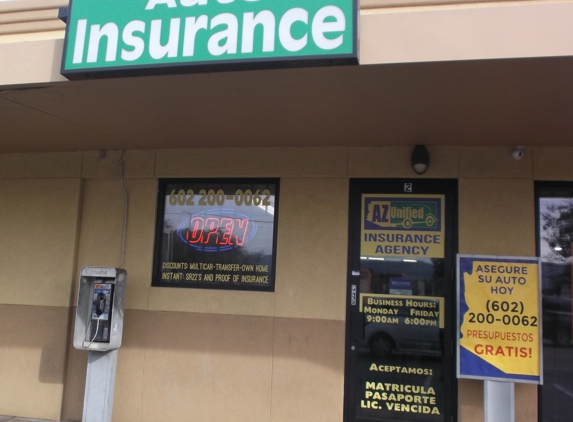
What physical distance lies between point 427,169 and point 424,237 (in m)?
0.69

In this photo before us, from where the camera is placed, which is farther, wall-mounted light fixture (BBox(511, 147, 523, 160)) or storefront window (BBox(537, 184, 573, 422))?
wall-mounted light fixture (BBox(511, 147, 523, 160))

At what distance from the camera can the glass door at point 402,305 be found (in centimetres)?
468

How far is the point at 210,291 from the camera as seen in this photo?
16.9 feet

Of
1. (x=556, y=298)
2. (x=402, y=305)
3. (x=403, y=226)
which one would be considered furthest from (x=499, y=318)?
(x=403, y=226)

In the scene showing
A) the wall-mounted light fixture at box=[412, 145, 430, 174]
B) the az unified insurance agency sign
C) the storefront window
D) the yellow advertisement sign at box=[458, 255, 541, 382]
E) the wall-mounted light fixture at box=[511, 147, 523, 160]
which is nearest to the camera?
the az unified insurance agency sign

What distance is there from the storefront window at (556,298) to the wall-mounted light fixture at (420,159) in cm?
117

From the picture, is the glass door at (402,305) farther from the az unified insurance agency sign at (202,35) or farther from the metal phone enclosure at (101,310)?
the metal phone enclosure at (101,310)

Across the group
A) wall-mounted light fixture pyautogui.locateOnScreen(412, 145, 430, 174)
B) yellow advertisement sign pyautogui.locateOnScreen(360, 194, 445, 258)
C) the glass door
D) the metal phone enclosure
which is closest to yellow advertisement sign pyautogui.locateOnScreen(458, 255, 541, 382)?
the glass door

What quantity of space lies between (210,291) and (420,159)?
258cm

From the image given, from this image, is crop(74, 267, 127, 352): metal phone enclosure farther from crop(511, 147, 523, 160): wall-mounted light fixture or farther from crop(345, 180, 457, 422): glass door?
crop(511, 147, 523, 160): wall-mounted light fixture

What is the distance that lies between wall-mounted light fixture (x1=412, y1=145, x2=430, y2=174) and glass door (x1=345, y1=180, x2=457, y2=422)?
0.18 metres

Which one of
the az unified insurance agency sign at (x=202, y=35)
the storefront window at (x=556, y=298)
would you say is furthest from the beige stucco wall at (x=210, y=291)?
the az unified insurance agency sign at (x=202, y=35)

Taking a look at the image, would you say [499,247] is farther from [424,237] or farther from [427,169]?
[427,169]

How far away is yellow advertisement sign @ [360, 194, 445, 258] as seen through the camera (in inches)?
191
